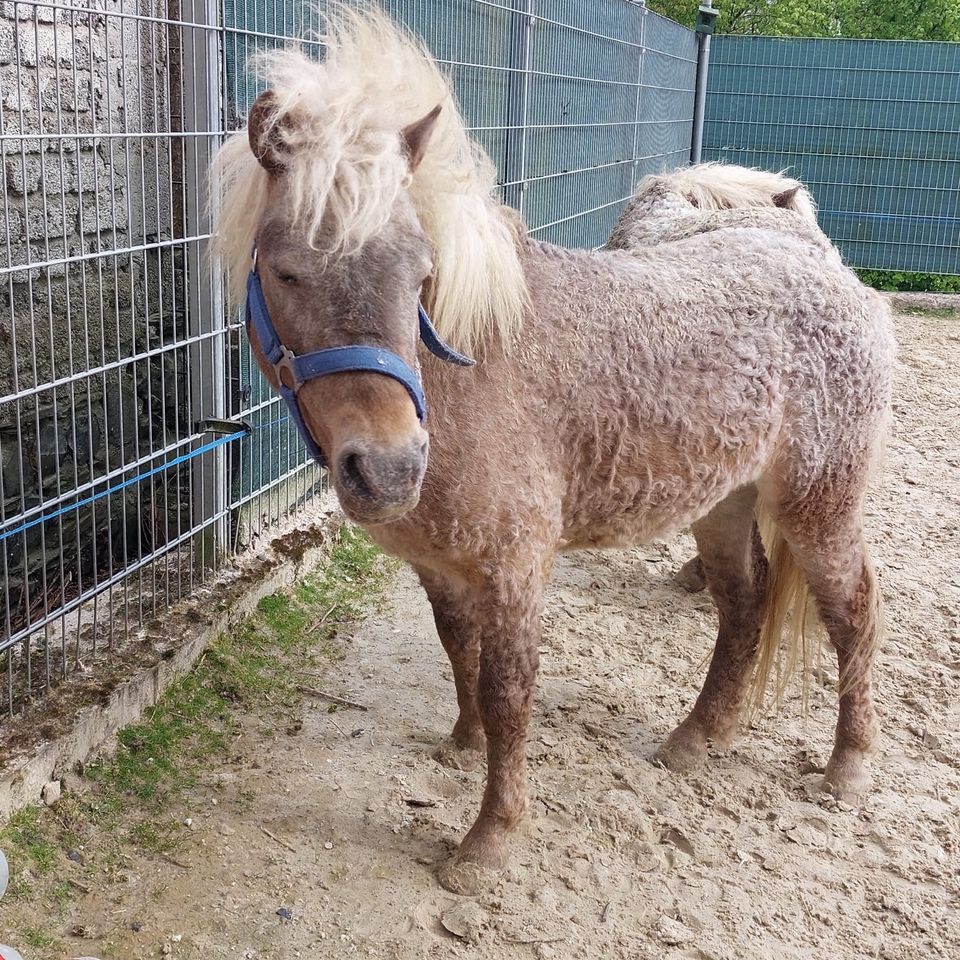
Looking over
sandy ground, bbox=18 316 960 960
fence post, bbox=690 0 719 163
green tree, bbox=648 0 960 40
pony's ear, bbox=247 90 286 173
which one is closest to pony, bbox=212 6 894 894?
pony's ear, bbox=247 90 286 173

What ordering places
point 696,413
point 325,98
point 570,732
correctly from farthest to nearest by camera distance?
point 570,732 → point 696,413 → point 325,98

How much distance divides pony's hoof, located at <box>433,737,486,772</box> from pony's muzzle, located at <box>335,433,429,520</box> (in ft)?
4.84

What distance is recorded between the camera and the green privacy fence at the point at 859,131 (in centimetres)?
1093

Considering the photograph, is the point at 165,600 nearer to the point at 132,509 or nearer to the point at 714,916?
the point at 132,509

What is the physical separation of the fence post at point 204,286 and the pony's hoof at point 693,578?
1978 mm

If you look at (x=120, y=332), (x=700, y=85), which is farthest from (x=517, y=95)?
(x=700, y=85)

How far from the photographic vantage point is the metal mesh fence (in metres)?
2.85

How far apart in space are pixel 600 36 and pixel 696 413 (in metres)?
4.97

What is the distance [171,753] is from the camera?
9.95 feet

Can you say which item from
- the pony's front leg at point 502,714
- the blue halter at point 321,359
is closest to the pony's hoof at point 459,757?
the pony's front leg at point 502,714

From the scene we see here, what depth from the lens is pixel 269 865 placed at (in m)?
2.63

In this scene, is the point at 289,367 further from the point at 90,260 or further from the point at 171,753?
the point at 90,260

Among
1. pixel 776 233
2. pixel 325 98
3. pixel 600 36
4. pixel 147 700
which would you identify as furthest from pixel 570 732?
pixel 600 36

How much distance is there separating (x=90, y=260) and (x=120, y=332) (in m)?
0.27
